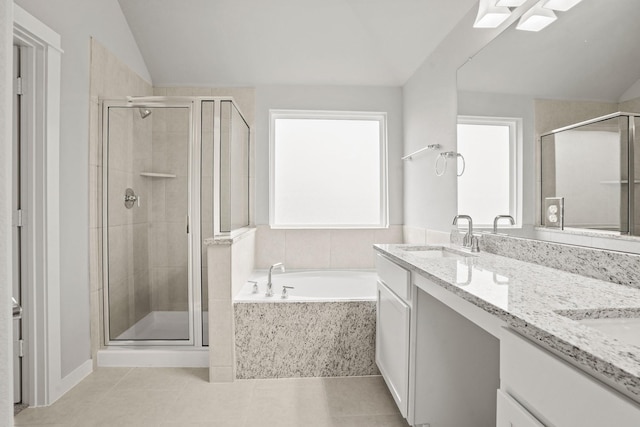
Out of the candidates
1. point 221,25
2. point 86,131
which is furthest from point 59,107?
point 221,25

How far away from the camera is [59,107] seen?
7.15ft

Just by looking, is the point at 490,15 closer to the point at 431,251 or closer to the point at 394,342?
the point at 431,251

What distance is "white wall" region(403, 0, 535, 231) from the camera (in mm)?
2445

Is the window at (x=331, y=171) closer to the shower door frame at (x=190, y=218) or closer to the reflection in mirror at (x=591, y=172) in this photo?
Result: the shower door frame at (x=190, y=218)

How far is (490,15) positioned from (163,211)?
2338 mm

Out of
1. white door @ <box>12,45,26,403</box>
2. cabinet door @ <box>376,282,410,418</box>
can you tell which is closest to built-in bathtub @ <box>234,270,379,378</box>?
cabinet door @ <box>376,282,410,418</box>

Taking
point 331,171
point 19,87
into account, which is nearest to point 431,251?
point 331,171

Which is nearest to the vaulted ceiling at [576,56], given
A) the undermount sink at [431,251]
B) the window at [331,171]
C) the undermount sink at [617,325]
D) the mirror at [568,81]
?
the mirror at [568,81]

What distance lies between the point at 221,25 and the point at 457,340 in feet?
9.37

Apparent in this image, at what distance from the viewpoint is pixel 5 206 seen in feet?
2.32

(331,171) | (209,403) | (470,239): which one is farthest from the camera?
(331,171)

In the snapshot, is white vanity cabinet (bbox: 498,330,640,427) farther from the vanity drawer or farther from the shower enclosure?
the shower enclosure

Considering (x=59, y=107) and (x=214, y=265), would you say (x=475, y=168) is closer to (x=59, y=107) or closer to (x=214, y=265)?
(x=214, y=265)

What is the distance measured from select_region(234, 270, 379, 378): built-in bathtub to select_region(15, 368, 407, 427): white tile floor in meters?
0.07
